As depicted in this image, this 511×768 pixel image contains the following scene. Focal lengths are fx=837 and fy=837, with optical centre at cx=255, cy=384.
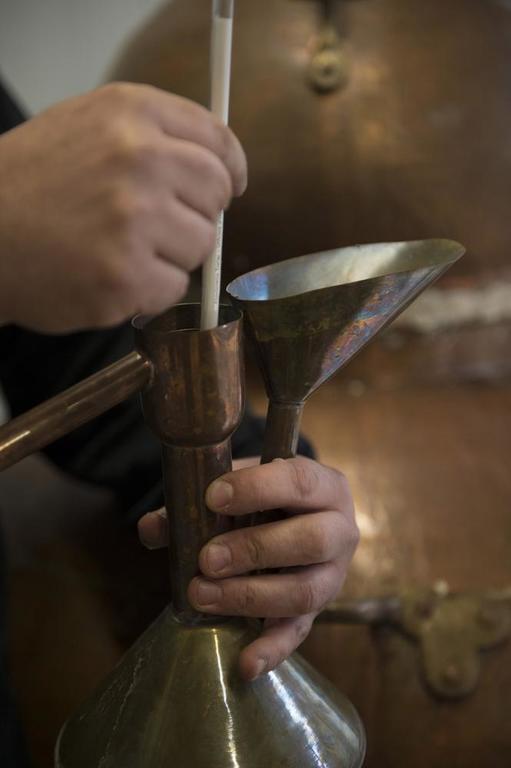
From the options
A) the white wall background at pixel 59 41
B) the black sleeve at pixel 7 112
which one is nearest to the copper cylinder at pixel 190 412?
the black sleeve at pixel 7 112

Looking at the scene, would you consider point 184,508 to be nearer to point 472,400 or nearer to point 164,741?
point 164,741

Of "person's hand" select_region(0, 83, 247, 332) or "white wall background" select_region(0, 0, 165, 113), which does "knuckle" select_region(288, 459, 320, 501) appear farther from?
"white wall background" select_region(0, 0, 165, 113)

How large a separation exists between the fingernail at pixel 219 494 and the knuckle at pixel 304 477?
28 millimetres

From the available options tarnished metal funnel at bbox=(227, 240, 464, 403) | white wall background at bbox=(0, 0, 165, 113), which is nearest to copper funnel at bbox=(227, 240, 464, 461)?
tarnished metal funnel at bbox=(227, 240, 464, 403)

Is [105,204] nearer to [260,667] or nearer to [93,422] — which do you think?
[260,667]

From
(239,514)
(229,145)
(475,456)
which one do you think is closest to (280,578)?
(239,514)

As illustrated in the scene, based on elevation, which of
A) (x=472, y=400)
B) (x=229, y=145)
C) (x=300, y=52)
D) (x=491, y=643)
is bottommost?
(x=491, y=643)

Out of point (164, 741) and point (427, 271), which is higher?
point (427, 271)

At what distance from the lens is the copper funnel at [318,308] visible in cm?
27

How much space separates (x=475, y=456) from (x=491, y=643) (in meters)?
0.14

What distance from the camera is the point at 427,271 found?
0.91ft

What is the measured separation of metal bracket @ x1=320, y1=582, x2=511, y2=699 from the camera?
1.54ft

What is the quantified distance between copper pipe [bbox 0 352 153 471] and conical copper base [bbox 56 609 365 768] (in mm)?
92

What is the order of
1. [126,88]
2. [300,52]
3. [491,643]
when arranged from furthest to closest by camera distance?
[300,52] < [491,643] < [126,88]
